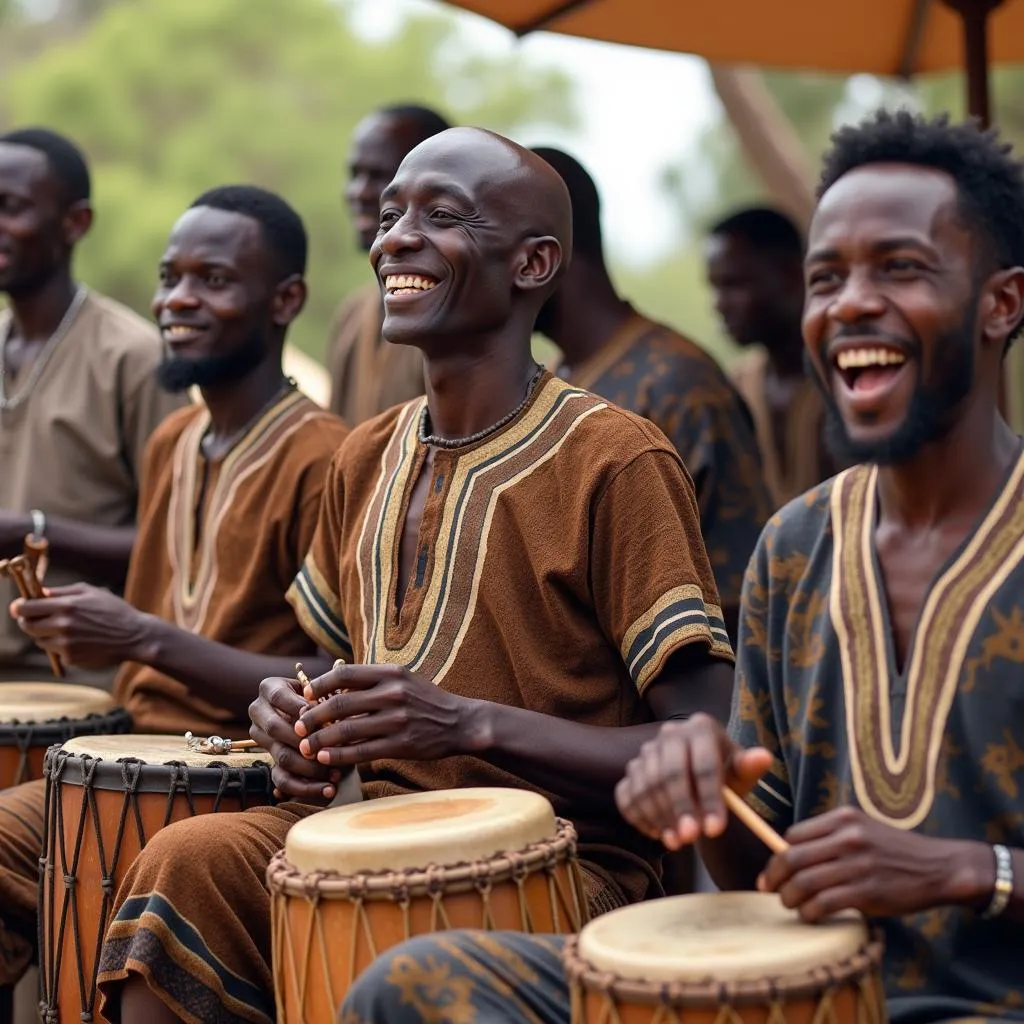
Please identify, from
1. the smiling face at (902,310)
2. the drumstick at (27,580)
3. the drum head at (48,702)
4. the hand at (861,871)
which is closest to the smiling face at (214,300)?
the drumstick at (27,580)

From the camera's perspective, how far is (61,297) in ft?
21.0

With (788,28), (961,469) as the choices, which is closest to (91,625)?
(961,469)

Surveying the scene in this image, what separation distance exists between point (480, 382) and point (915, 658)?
4.40 ft

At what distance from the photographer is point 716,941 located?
2820mm

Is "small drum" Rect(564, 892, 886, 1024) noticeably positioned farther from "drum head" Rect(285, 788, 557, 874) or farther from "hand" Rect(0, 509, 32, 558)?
"hand" Rect(0, 509, 32, 558)

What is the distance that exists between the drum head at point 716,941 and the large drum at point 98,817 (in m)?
1.46

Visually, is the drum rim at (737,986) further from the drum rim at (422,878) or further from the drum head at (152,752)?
the drum head at (152,752)

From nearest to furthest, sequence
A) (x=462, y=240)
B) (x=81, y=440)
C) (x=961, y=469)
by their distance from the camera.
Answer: (x=961, y=469) → (x=462, y=240) → (x=81, y=440)

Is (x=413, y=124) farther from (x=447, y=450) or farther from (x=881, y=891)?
(x=881, y=891)

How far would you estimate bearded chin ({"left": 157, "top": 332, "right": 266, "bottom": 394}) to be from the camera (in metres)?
5.30

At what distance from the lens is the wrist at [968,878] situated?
2896 millimetres

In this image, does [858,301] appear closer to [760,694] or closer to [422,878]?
[760,694]

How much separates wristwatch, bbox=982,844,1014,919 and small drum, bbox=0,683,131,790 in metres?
2.77

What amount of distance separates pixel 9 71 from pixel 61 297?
82.6 ft
